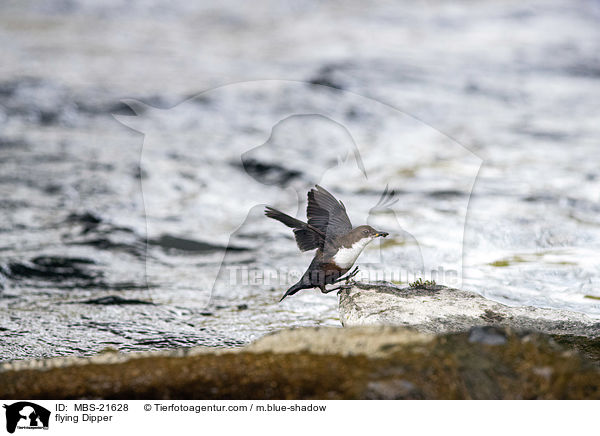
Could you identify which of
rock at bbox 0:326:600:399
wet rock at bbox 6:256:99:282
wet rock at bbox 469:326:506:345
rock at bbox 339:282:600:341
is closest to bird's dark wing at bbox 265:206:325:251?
rock at bbox 339:282:600:341

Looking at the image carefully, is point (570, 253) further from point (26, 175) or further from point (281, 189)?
point (26, 175)

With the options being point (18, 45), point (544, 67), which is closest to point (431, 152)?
point (544, 67)

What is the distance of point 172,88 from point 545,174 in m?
7.07

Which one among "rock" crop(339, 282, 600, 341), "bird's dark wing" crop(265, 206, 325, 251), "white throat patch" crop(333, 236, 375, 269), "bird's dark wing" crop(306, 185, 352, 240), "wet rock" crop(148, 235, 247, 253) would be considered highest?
"bird's dark wing" crop(306, 185, 352, 240)

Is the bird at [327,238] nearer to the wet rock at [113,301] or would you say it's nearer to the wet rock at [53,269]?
the wet rock at [113,301]

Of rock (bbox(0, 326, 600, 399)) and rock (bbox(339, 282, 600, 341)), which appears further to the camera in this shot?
rock (bbox(339, 282, 600, 341))

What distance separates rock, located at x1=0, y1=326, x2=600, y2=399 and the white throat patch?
59 centimetres

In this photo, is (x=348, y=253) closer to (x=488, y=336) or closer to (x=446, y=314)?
(x=446, y=314)

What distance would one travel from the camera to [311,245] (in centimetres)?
368

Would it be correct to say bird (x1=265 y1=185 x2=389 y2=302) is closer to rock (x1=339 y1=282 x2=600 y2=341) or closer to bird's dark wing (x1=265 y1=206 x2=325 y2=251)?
bird's dark wing (x1=265 y1=206 x2=325 y2=251)

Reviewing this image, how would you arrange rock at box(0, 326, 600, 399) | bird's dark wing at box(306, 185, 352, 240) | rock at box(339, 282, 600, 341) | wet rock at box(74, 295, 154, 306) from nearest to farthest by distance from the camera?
rock at box(0, 326, 600, 399) < rock at box(339, 282, 600, 341) < bird's dark wing at box(306, 185, 352, 240) < wet rock at box(74, 295, 154, 306)

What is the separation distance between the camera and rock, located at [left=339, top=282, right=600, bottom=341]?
3.51 meters
